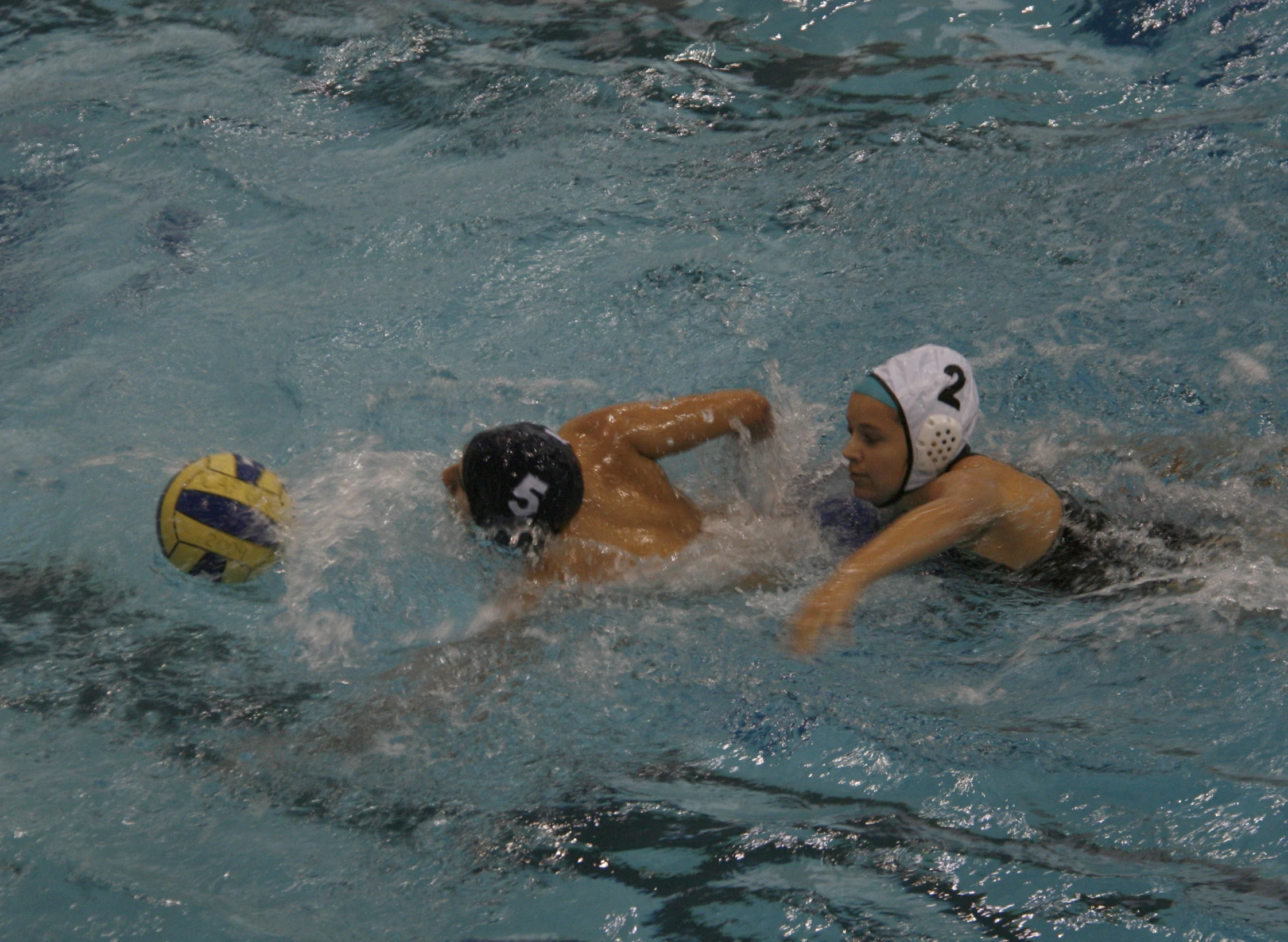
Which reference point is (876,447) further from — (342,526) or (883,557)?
(342,526)

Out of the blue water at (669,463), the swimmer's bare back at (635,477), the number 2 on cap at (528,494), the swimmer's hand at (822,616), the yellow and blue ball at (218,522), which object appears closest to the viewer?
the swimmer's hand at (822,616)

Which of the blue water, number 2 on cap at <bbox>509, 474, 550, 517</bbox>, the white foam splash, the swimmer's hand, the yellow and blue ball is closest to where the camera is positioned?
the swimmer's hand

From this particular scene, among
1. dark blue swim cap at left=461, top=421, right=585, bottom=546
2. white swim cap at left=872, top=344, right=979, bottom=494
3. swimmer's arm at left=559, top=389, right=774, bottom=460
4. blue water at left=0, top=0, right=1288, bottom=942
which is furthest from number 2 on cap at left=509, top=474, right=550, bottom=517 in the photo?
white swim cap at left=872, top=344, right=979, bottom=494

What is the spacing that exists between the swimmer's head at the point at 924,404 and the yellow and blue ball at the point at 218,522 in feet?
6.37

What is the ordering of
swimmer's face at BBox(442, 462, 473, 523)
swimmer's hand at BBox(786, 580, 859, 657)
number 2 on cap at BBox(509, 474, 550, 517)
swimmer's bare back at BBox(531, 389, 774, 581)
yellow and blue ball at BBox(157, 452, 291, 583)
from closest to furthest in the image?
swimmer's hand at BBox(786, 580, 859, 657) → number 2 on cap at BBox(509, 474, 550, 517) → yellow and blue ball at BBox(157, 452, 291, 583) → swimmer's bare back at BBox(531, 389, 774, 581) → swimmer's face at BBox(442, 462, 473, 523)

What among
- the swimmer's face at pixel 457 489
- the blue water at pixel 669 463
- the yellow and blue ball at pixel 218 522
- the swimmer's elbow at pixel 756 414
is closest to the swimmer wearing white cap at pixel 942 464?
the blue water at pixel 669 463

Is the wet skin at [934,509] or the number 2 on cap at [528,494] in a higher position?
the number 2 on cap at [528,494]

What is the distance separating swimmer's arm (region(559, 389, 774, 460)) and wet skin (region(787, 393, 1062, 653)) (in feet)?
1.54

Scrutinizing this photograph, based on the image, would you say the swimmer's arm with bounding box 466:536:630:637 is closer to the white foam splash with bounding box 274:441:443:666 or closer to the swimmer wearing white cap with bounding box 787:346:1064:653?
the white foam splash with bounding box 274:441:443:666

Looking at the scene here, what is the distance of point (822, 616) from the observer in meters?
2.95

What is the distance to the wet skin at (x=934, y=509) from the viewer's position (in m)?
3.14

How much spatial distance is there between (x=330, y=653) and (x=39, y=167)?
194 inches

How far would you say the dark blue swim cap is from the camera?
3387mm

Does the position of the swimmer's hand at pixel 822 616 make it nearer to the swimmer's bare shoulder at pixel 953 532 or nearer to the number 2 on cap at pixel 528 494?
the swimmer's bare shoulder at pixel 953 532
